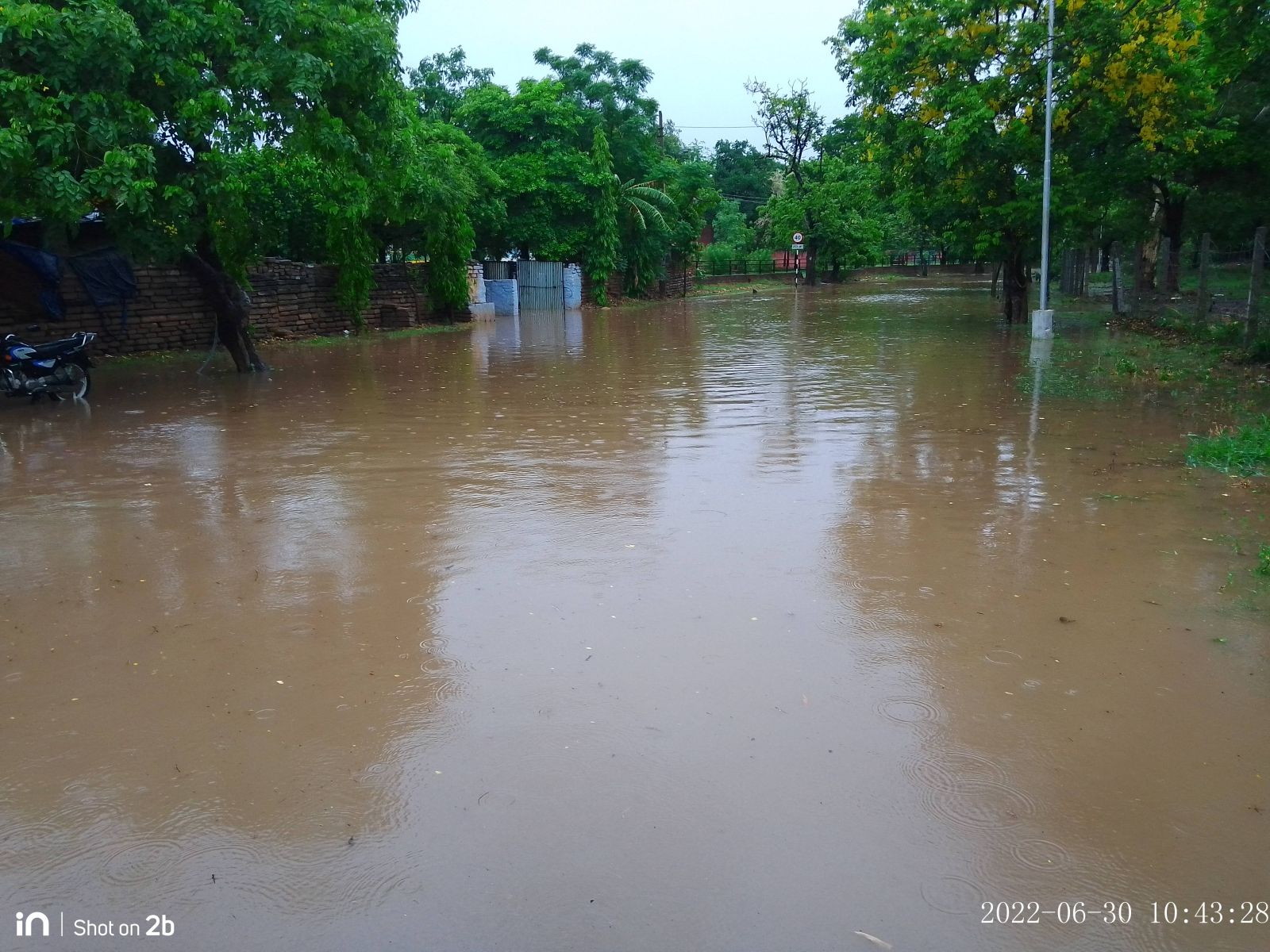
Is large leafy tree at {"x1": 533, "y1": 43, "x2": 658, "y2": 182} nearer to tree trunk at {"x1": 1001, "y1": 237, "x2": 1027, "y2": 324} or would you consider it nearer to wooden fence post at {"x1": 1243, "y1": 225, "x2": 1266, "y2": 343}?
tree trunk at {"x1": 1001, "y1": 237, "x2": 1027, "y2": 324}

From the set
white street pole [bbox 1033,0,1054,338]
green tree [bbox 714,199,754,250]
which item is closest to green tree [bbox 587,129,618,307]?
white street pole [bbox 1033,0,1054,338]

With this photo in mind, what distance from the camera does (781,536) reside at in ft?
23.8

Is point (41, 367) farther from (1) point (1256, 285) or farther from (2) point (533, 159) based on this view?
Answer: (2) point (533, 159)

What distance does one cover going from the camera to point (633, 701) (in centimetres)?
470

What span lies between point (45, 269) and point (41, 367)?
477 centimetres

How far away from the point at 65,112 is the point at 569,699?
11421mm

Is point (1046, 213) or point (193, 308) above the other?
point (1046, 213)

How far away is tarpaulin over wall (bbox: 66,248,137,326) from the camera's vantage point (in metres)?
18.9

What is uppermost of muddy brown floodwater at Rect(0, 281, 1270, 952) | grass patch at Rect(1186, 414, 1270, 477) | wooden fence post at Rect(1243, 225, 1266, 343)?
wooden fence post at Rect(1243, 225, 1266, 343)

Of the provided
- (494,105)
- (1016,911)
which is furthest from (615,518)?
(494,105)

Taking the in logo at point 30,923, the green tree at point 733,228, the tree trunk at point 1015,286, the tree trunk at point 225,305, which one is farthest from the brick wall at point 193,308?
the green tree at point 733,228

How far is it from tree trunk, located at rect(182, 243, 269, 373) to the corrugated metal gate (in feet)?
66.3

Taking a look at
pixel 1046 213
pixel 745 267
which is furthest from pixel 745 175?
pixel 1046 213

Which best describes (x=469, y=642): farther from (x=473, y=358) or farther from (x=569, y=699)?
(x=473, y=358)
